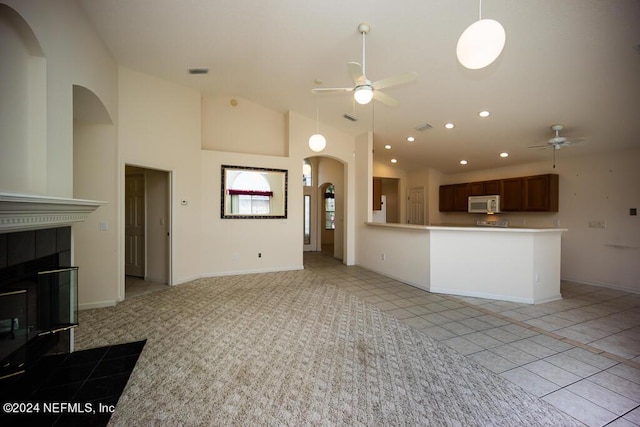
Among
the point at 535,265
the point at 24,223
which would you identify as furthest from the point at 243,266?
the point at 535,265

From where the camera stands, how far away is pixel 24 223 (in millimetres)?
1729

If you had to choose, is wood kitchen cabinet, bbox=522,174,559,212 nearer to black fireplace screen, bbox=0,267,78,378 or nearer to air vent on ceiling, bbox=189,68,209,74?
air vent on ceiling, bbox=189,68,209,74

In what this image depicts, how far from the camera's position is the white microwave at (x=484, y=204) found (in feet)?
22.3

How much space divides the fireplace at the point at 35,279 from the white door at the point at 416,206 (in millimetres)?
8059

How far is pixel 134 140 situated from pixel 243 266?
3061 mm

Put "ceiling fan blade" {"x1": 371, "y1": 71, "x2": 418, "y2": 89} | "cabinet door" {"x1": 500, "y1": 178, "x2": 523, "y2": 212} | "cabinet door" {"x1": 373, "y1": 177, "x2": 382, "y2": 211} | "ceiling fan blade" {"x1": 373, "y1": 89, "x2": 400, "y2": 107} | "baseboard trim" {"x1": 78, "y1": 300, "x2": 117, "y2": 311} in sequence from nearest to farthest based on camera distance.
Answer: "ceiling fan blade" {"x1": 371, "y1": 71, "x2": 418, "y2": 89}, "ceiling fan blade" {"x1": 373, "y1": 89, "x2": 400, "y2": 107}, "baseboard trim" {"x1": 78, "y1": 300, "x2": 117, "y2": 311}, "cabinet door" {"x1": 500, "y1": 178, "x2": 523, "y2": 212}, "cabinet door" {"x1": 373, "y1": 177, "x2": 382, "y2": 211}

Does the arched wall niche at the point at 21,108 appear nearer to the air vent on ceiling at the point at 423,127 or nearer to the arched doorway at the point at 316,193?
the air vent on ceiling at the point at 423,127

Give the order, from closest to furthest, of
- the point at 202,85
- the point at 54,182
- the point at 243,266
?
1. the point at 54,182
2. the point at 202,85
3. the point at 243,266

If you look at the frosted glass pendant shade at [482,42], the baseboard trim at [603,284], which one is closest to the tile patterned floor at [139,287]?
the frosted glass pendant shade at [482,42]

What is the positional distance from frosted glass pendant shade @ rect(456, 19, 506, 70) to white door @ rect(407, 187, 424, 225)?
7114mm

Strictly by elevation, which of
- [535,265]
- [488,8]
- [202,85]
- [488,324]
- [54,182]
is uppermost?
[202,85]

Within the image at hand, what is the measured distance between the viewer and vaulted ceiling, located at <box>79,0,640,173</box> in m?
2.84

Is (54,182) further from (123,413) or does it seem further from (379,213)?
(379,213)

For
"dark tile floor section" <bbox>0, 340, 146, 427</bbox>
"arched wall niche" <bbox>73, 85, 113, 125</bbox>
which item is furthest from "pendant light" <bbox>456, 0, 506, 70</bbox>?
"arched wall niche" <bbox>73, 85, 113, 125</bbox>
